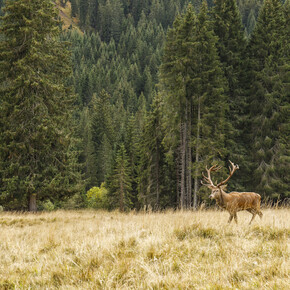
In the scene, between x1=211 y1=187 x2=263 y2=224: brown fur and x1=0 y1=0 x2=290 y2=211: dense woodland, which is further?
x1=0 y1=0 x2=290 y2=211: dense woodland

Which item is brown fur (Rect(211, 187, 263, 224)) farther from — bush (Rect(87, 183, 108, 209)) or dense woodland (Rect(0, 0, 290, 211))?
bush (Rect(87, 183, 108, 209))

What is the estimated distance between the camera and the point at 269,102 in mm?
20375

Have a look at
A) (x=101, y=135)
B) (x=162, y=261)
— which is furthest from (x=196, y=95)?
(x=101, y=135)

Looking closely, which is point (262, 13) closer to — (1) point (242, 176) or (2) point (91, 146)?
(1) point (242, 176)

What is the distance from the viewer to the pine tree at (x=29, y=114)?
1527 centimetres

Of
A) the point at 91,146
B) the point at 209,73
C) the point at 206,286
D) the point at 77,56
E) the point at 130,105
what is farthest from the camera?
the point at 77,56

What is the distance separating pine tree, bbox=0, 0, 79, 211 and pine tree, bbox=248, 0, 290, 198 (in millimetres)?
13658

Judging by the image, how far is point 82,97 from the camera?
111 m

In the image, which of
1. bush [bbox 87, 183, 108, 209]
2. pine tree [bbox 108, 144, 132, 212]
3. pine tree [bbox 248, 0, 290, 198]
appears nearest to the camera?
pine tree [bbox 248, 0, 290, 198]

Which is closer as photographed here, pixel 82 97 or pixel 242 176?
pixel 242 176

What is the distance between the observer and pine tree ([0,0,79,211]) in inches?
601

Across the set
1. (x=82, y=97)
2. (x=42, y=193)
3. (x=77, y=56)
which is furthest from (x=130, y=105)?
(x=42, y=193)

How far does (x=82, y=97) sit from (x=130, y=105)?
2434cm

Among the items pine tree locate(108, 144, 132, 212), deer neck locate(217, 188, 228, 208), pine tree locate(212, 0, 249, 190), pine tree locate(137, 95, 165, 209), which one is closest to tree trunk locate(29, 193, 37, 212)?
deer neck locate(217, 188, 228, 208)
